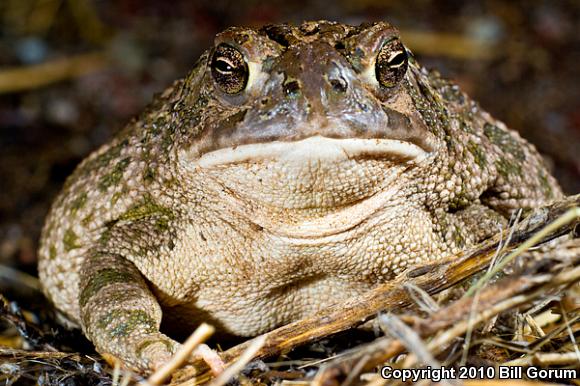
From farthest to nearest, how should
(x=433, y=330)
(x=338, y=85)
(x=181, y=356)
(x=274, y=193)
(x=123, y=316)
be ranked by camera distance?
(x=123, y=316)
(x=274, y=193)
(x=338, y=85)
(x=181, y=356)
(x=433, y=330)

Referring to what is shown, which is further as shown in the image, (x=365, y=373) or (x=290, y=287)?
(x=290, y=287)

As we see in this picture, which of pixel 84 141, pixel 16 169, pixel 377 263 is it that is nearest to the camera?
pixel 377 263

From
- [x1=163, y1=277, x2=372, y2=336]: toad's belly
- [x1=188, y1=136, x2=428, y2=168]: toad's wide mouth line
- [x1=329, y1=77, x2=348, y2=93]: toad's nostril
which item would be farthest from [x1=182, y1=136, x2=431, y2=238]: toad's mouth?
[x1=163, y1=277, x2=372, y2=336]: toad's belly

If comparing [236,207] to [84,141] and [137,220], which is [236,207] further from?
[84,141]

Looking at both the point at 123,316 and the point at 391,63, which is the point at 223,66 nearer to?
the point at 391,63

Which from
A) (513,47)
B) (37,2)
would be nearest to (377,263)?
(513,47)

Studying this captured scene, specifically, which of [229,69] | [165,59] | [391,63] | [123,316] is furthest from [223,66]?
[165,59]

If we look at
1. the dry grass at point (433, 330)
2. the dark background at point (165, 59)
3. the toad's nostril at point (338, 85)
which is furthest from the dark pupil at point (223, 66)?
the dark background at point (165, 59)
